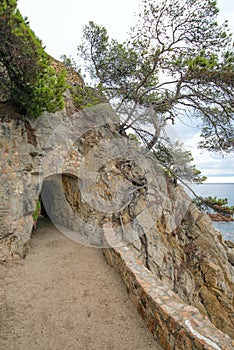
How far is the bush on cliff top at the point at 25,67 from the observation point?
12.8 ft

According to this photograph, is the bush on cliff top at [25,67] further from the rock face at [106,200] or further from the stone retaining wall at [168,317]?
the stone retaining wall at [168,317]

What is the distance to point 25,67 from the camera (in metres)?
4.54

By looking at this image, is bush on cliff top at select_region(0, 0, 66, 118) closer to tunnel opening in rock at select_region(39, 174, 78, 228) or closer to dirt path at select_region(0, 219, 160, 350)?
tunnel opening in rock at select_region(39, 174, 78, 228)

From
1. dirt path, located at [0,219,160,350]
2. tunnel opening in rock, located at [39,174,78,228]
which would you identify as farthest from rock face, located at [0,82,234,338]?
dirt path, located at [0,219,160,350]

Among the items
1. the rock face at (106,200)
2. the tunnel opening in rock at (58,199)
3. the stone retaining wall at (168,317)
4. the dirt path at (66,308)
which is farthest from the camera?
the tunnel opening in rock at (58,199)

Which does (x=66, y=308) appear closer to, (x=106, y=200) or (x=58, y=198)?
(x=106, y=200)

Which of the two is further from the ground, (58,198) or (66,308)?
(58,198)

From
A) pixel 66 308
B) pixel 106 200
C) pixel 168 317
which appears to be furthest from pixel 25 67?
pixel 168 317

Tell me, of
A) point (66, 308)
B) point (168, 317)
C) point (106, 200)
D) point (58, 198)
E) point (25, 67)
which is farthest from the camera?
point (58, 198)

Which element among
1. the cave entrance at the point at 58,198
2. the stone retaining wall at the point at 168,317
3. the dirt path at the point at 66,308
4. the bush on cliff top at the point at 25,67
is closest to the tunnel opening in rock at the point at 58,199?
the cave entrance at the point at 58,198

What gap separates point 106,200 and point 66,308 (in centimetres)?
426

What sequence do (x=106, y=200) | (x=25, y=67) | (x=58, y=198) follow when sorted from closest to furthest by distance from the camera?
(x=25, y=67)
(x=106, y=200)
(x=58, y=198)

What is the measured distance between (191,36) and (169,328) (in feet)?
28.5

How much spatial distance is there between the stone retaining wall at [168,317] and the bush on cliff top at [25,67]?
475 centimetres
